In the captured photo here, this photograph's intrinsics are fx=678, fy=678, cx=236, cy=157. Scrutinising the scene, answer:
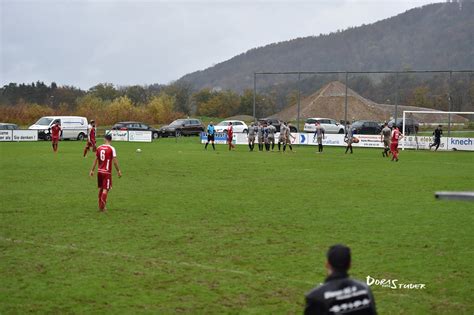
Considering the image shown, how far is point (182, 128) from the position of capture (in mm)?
60750

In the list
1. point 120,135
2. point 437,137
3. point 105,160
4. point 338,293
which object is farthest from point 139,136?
point 338,293

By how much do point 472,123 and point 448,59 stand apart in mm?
76729

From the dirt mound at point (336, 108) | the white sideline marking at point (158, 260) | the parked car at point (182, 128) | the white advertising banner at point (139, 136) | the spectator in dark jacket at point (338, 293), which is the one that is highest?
the dirt mound at point (336, 108)

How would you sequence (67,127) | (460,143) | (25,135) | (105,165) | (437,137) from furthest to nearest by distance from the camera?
(67,127)
(25,135)
(460,143)
(437,137)
(105,165)

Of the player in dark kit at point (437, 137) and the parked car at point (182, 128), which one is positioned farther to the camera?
the parked car at point (182, 128)

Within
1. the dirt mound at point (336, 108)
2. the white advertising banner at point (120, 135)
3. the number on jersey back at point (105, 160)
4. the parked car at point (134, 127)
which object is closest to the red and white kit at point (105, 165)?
the number on jersey back at point (105, 160)

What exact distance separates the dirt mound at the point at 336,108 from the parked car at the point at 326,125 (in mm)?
3490

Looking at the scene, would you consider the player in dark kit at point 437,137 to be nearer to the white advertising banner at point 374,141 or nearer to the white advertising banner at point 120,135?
the white advertising banner at point 374,141

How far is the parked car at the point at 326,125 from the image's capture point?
2253 inches

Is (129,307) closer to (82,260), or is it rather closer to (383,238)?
(82,260)

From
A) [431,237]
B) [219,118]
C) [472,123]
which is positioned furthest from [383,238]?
[219,118]

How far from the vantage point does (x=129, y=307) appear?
27.2 ft

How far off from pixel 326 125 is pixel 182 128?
12792mm

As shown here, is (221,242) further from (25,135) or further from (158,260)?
(25,135)
